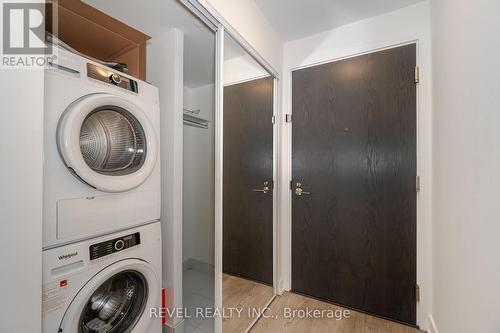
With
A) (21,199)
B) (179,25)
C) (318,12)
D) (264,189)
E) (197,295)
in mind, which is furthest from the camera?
(264,189)

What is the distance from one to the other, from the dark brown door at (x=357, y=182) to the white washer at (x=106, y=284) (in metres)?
1.40

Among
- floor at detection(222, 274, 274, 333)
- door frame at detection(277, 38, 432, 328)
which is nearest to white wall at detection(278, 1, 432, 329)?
door frame at detection(277, 38, 432, 328)

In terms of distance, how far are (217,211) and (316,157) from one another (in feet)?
3.67

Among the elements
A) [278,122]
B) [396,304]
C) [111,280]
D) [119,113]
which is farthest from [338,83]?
[111,280]

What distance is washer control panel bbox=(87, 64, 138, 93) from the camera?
37.6 inches

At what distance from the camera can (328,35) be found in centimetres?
203

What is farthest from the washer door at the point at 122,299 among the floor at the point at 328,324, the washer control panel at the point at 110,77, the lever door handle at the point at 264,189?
the lever door handle at the point at 264,189

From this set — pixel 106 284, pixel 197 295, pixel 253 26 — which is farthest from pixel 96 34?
pixel 197 295

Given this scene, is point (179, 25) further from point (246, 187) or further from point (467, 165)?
point (467, 165)

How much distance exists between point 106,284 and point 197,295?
550 mm

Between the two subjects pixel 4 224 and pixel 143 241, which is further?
pixel 143 241

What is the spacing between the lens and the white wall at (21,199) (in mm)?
633

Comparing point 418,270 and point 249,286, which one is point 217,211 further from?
point 418,270

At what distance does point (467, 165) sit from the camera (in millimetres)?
1000
